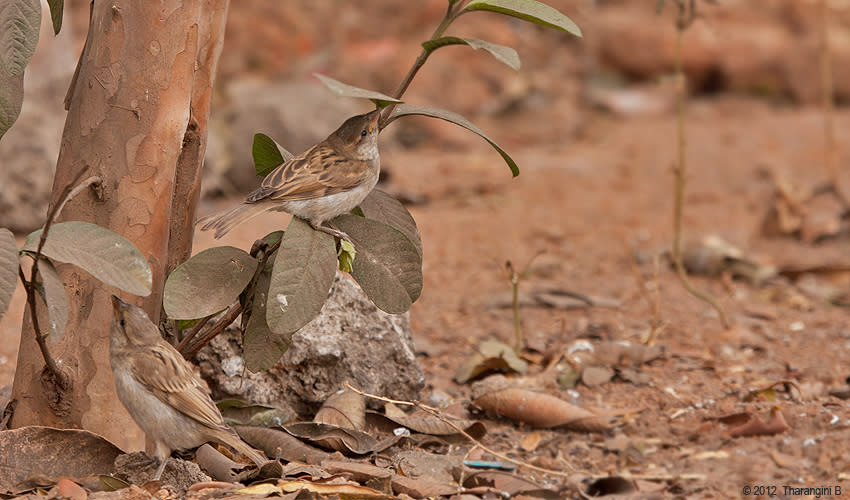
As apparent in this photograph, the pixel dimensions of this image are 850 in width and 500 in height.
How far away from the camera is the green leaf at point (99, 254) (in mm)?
2607

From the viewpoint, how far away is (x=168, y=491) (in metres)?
2.85

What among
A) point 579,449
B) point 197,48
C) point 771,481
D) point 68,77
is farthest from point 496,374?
point 68,77

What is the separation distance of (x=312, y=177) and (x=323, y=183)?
0.05 meters

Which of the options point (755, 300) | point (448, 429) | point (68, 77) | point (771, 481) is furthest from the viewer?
point (68, 77)

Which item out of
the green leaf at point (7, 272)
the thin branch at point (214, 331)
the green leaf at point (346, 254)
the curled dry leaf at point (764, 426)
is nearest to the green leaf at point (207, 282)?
the thin branch at point (214, 331)

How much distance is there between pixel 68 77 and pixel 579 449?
552cm

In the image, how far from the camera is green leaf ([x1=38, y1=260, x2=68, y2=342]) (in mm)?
2551

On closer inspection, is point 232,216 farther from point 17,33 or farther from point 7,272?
point 17,33

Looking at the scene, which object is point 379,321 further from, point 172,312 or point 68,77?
point 68,77

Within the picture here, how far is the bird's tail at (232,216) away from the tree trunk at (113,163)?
0.18m

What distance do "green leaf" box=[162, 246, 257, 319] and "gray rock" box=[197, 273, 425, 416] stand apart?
29.9 inches

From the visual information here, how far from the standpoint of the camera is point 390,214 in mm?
3307

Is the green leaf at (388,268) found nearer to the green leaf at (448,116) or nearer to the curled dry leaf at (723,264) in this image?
the green leaf at (448,116)

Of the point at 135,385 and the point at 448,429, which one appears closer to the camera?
the point at 135,385
